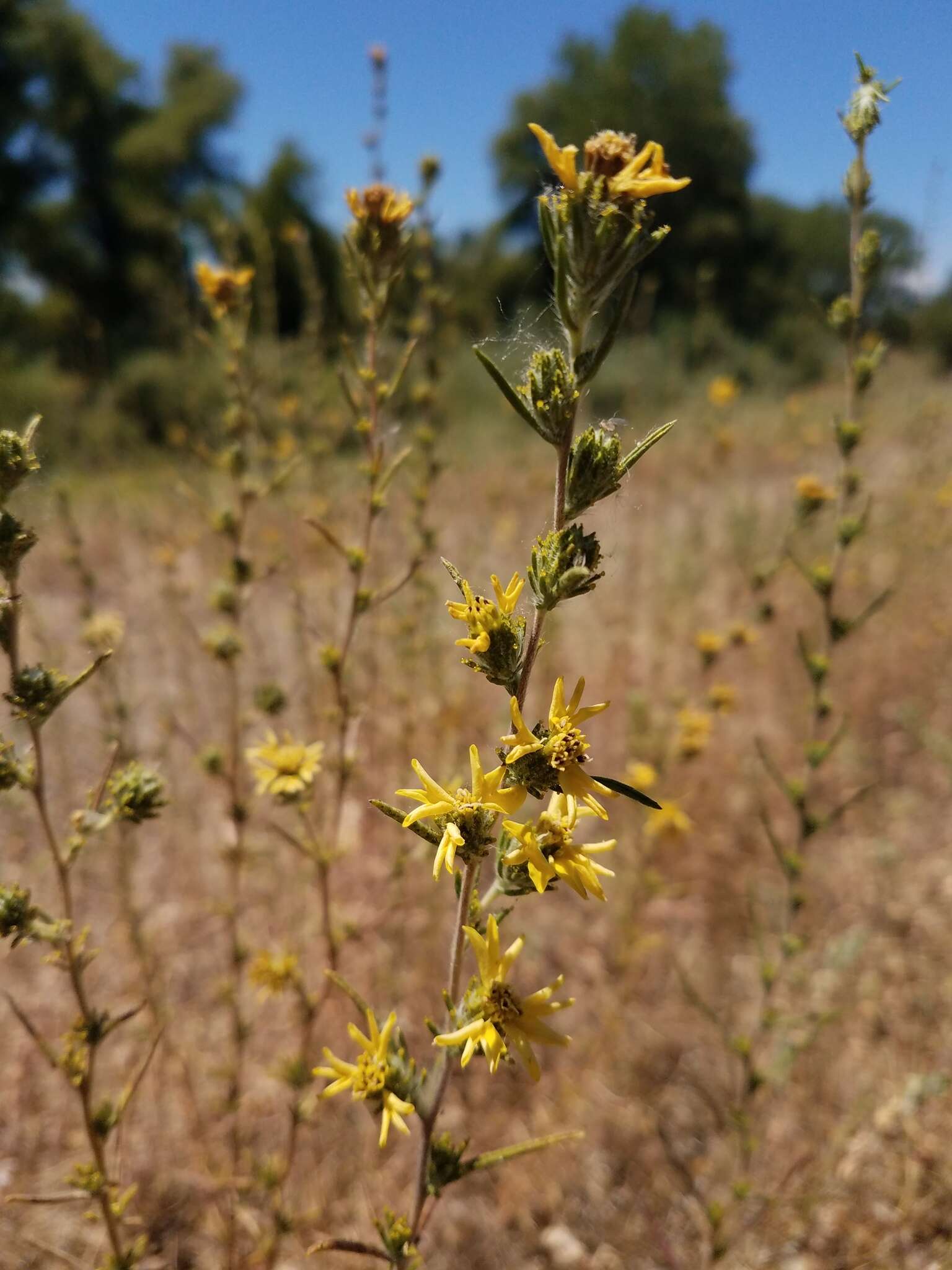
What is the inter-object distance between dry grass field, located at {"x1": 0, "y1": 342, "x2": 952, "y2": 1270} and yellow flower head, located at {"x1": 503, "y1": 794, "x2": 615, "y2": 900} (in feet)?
1.45

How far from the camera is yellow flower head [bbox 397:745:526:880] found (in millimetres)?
939

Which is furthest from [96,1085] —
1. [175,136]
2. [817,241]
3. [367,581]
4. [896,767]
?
[817,241]

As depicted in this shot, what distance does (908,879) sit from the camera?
343cm

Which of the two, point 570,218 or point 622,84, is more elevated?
point 622,84

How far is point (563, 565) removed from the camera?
95cm

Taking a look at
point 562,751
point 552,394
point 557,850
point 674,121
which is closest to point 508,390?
point 552,394

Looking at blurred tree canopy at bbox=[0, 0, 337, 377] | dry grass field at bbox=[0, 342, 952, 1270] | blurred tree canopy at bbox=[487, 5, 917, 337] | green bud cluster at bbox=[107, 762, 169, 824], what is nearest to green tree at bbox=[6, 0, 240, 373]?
blurred tree canopy at bbox=[0, 0, 337, 377]

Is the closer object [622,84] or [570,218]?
[570,218]

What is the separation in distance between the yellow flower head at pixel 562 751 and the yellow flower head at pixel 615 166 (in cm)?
64

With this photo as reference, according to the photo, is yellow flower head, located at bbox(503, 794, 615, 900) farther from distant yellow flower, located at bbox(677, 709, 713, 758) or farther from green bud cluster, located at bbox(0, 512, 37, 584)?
distant yellow flower, located at bbox(677, 709, 713, 758)

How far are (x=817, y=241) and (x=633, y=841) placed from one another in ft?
80.4

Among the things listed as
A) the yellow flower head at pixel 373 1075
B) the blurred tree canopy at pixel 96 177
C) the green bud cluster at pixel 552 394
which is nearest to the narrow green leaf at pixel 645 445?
the green bud cluster at pixel 552 394

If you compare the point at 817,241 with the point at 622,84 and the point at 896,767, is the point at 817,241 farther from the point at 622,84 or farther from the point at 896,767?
the point at 896,767

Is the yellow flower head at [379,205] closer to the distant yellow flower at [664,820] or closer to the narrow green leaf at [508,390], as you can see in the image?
the narrow green leaf at [508,390]
